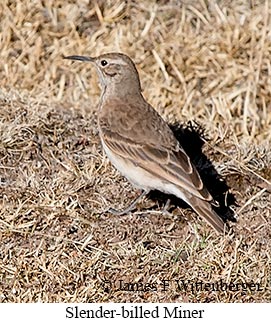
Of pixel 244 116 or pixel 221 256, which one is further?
pixel 244 116

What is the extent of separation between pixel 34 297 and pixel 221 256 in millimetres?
1267

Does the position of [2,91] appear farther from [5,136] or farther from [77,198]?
[77,198]

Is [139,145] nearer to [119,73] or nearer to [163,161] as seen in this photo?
[163,161]

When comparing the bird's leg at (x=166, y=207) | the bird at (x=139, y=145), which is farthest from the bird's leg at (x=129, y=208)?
the bird's leg at (x=166, y=207)

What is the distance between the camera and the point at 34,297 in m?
6.48

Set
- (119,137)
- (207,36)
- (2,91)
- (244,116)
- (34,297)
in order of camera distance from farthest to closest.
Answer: (207,36) → (244,116) → (2,91) → (119,137) → (34,297)

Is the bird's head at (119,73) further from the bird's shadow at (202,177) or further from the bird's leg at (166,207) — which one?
the bird's leg at (166,207)

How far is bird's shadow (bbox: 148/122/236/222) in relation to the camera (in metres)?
7.69

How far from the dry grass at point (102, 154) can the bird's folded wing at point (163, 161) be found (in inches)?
13.5

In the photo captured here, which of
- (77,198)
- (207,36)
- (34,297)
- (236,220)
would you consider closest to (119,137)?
(77,198)

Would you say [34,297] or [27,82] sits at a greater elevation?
[34,297]

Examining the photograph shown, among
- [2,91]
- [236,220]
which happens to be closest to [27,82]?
[2,91]

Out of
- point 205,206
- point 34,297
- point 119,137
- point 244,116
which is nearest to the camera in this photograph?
point 34,297

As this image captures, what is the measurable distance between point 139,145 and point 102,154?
70 cm
